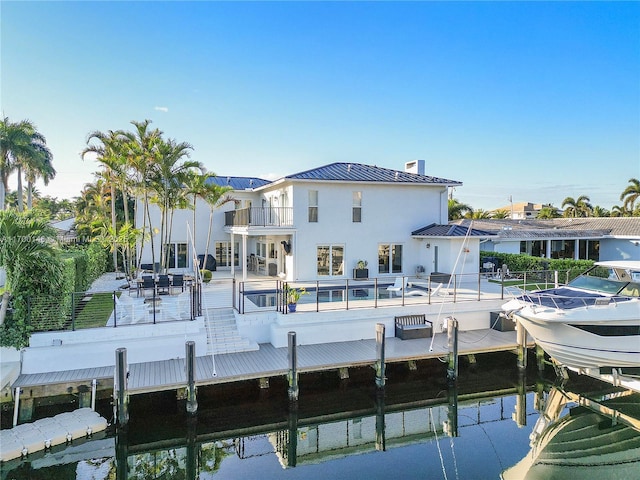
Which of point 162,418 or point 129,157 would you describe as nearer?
point 162,418

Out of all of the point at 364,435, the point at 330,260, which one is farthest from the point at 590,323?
the point at 330,260

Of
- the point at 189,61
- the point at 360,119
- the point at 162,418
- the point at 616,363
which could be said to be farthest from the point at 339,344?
the point at 360,119

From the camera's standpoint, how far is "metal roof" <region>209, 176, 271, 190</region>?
2847 centimetres

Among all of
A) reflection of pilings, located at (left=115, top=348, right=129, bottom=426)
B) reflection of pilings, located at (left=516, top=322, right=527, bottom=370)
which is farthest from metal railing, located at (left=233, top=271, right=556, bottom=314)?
reflection of pilings, located at (left=115, top=348, right=129, bottom=426)

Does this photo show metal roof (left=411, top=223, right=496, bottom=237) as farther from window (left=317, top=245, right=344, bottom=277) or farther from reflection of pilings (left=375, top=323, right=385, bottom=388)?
reflection of pilings (left=375, top=323, right=385, bottom=388)

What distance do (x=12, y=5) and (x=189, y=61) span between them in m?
7.34

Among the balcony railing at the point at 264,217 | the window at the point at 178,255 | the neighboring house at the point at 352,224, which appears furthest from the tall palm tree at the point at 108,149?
the balcony railing at the point at 264,217

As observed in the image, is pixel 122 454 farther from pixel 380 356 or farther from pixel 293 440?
pixel 380 356

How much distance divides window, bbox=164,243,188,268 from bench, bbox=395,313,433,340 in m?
16.3

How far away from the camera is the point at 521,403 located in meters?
12.5

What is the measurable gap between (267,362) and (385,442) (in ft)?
12.6

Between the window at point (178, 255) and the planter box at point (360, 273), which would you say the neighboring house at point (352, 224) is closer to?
the planter box at point (360, 273)

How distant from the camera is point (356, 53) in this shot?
19234mm

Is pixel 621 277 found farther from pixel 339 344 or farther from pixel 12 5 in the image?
pixel 12 5
